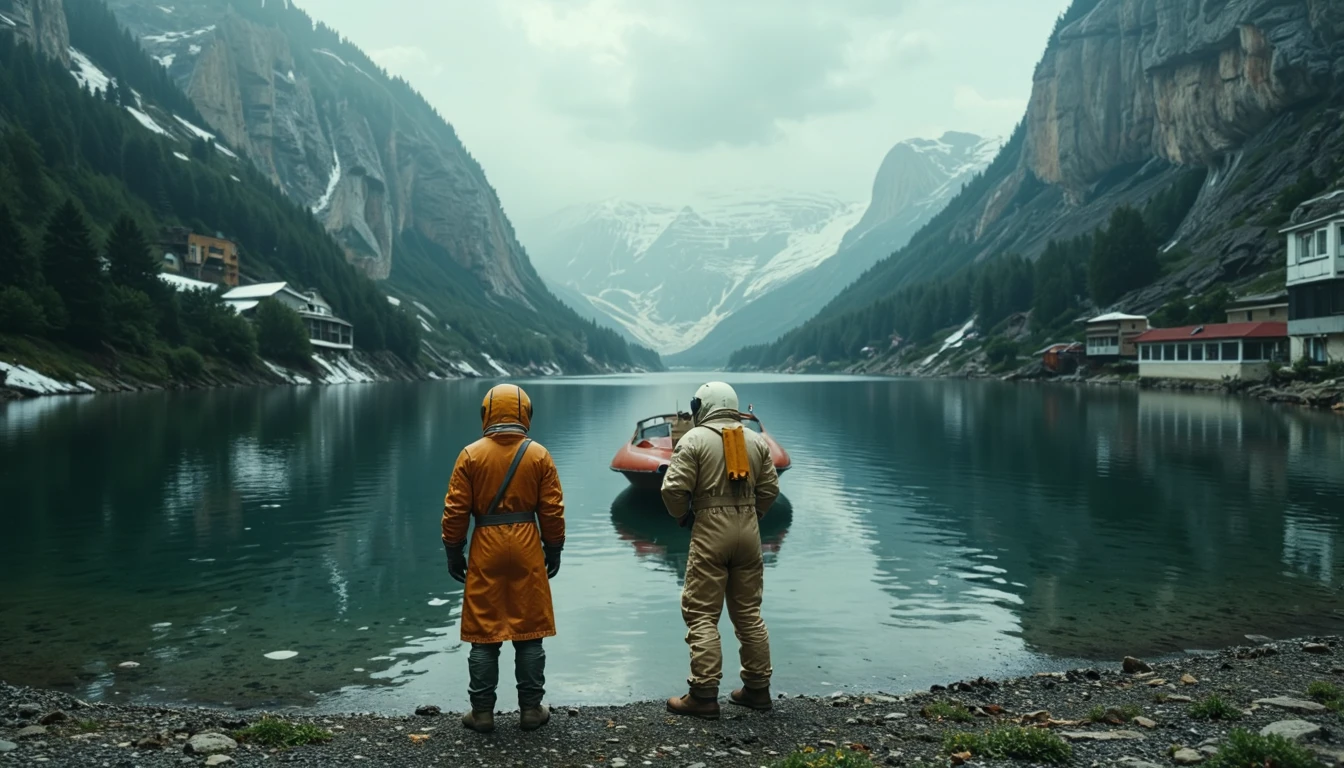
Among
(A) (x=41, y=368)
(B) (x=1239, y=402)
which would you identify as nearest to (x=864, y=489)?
(B) (x=1239, y=402)

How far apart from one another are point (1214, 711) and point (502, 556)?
7478mm

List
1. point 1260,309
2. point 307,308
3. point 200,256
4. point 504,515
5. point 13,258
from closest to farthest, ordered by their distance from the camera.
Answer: point 504,515 < point 13,258 < point 1260,309 < point 307,308 < point 200,256

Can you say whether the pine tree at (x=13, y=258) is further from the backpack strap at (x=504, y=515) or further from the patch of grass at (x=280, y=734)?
the backpack strap at (x=504, y=515)

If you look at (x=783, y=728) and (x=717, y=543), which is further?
(x=717, y=543)

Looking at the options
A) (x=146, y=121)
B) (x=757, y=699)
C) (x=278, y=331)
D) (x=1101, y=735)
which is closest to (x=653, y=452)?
(x=757, y=699)

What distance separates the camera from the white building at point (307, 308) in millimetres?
134375

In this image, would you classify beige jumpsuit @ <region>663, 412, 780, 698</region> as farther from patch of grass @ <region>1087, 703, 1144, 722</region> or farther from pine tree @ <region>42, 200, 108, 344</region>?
pine tree @ <region>42, 200, 108, 344</region>

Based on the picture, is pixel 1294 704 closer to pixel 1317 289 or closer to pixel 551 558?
pixel 551 558

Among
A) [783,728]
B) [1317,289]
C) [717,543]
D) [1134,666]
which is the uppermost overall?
[1317,289]

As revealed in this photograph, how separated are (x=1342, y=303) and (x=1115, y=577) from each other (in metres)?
71.2

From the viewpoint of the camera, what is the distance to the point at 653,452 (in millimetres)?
29906

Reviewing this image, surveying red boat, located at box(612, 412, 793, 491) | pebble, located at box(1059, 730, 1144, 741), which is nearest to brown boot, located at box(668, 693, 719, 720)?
pebble, located at box(1059, 730, 1144, 741)

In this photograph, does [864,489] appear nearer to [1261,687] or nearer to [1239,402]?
[1261,687]

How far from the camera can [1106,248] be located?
146000 mm
